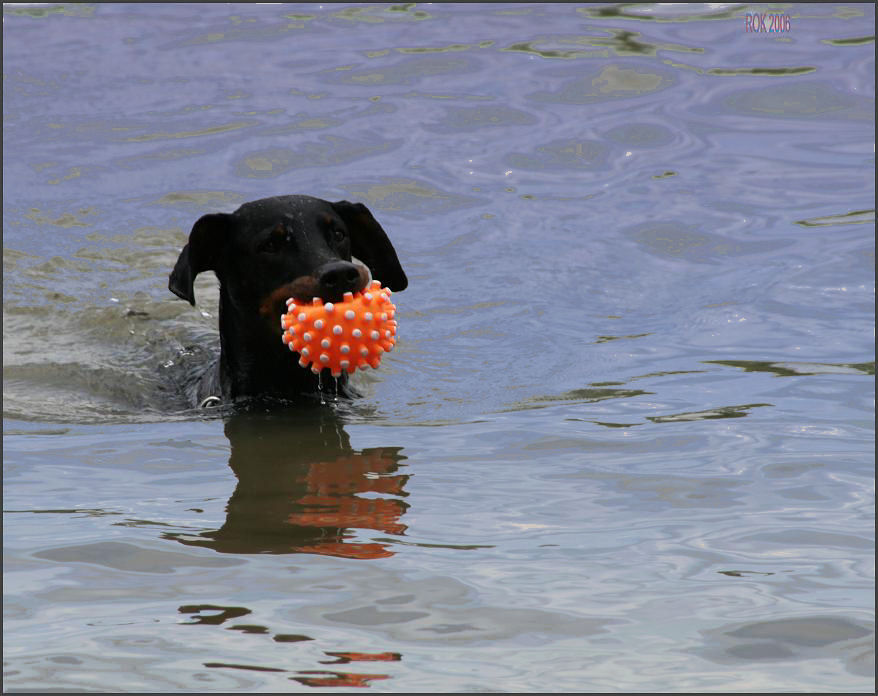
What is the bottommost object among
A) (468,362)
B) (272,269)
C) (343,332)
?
(468,362)

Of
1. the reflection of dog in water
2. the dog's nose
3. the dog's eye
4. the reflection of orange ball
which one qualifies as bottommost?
the reflection of dog in water

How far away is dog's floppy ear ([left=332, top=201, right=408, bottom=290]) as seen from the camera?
691 centimetres

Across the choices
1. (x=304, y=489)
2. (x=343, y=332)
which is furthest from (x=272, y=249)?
(x=304, y=489)

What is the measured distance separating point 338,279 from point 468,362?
223cm

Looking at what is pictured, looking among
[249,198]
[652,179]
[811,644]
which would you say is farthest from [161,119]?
[811,644]

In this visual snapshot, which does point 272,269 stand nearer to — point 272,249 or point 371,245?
point 272,249

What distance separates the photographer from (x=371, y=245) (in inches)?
278

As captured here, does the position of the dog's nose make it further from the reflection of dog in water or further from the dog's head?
the reflection of dog in water

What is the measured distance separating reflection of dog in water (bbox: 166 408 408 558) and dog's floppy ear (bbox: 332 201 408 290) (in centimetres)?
90

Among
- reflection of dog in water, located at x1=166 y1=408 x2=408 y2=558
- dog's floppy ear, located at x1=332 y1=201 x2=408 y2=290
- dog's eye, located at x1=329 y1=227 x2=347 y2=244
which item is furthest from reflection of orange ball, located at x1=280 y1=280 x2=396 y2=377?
dog's floppy ear, located at x1=332 y1=201 x2=408 y2=290

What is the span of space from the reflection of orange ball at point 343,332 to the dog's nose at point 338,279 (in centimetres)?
8

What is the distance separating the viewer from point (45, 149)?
42.8 ft

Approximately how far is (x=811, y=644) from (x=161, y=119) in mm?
11242

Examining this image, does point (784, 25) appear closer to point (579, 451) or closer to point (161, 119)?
point (161, 119)
